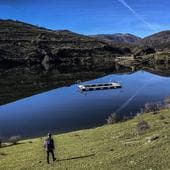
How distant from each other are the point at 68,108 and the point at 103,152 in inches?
1654

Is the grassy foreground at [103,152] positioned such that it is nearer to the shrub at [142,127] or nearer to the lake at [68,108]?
the shrub at [142,127]

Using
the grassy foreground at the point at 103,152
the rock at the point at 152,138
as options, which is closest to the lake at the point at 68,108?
the grassy foreground at the point at 103,152

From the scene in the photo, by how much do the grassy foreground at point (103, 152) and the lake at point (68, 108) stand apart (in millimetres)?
14004

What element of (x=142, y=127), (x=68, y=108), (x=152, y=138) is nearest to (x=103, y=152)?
(x=152, y=138)

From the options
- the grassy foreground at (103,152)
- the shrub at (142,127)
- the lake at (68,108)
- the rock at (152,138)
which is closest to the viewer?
the grassy foreground at (103,152)

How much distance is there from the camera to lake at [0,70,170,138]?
185ft

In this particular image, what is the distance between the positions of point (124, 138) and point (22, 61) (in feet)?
502

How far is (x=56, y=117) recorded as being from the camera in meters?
63.5

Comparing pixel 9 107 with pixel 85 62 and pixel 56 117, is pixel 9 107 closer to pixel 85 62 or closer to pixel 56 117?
pixel 56 117

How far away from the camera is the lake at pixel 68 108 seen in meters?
56.4

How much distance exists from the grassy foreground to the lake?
1400 cm

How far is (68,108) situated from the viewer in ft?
238

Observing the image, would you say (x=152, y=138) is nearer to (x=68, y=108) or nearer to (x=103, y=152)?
(x=103, y=152)

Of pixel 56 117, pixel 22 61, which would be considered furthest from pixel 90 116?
pixel 22 61
